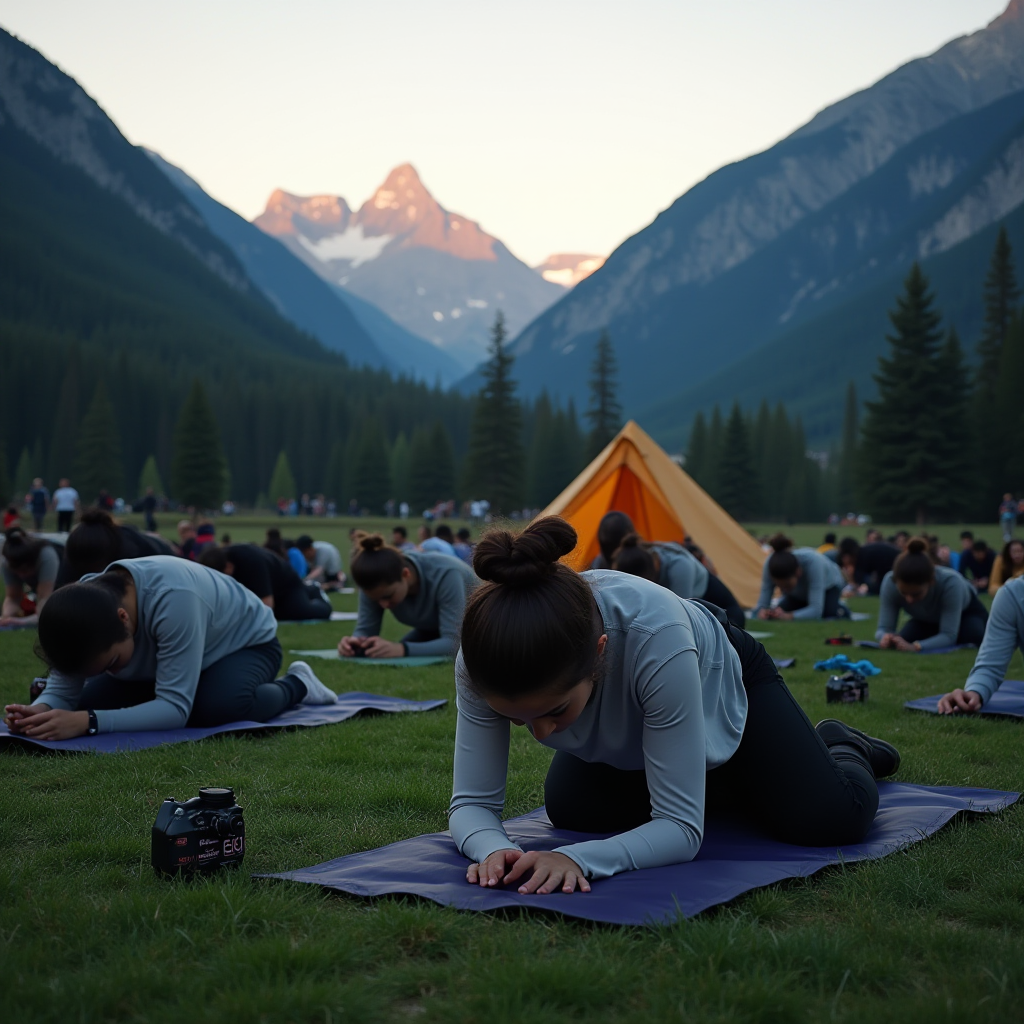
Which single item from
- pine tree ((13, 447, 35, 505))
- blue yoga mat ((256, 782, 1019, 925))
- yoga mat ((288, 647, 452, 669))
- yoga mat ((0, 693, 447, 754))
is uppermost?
pine tree ((13, 447, 35, 505))

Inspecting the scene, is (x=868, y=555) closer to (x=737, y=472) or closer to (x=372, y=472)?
(x=737, y=472)

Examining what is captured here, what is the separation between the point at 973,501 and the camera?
2005 inches

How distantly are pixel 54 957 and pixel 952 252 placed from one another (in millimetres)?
202172

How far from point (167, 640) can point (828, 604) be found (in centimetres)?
981

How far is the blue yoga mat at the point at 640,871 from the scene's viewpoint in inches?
105

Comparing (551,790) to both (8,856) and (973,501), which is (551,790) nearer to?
(8,856)

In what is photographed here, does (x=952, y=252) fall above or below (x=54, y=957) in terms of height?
above

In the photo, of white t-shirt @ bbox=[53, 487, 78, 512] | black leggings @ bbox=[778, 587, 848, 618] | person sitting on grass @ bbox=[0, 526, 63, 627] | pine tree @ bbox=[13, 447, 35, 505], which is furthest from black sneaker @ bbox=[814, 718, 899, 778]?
pine tree @ bbox=[13, 447, 35, 505]

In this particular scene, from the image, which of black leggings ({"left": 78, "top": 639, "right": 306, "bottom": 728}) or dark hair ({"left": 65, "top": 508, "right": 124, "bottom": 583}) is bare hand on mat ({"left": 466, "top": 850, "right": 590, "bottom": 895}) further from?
dark hair ({"left": 65, "top": 508, "right": 124, "bottom": 583})

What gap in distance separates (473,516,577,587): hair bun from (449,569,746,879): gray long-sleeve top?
0.31 metres

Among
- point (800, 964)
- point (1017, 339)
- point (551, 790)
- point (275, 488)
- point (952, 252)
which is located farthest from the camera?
point (952, 252)

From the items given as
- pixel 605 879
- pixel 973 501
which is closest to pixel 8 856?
pixel 605 879

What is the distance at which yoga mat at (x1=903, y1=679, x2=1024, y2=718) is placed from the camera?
593 centimetres

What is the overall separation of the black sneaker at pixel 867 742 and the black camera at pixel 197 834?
223 centimetres
